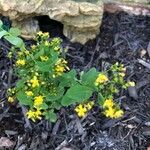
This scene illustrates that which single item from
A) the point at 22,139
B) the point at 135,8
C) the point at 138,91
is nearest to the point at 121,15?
the point at 135,8

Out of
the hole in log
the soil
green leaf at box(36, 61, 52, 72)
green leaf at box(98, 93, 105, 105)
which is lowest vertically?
the soil

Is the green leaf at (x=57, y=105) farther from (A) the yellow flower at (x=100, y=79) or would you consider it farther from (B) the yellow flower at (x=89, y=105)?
(A) the yellow flower at (x=100, y=79)

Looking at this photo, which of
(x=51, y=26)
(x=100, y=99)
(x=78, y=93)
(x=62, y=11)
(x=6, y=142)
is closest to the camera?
(x=78, y=93)

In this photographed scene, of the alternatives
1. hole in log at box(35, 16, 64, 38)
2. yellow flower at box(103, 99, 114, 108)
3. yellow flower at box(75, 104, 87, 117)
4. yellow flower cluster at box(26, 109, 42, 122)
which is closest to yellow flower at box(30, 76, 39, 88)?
yellow flower cluster at box(26, 109, 42, 122)

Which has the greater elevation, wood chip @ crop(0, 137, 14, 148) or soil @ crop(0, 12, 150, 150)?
soil @ crop(0, 12, 150, 150)

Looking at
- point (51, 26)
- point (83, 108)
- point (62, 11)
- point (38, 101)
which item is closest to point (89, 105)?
point (83, 108)

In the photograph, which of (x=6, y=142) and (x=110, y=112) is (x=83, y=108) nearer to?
(x=110, y=112)

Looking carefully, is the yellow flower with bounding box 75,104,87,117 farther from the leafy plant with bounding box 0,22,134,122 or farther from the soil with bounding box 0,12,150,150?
the soil with bounding box 0,12,150,150

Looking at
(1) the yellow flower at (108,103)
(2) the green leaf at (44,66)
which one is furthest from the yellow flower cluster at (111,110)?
(2) the green leaf at (44,66)
